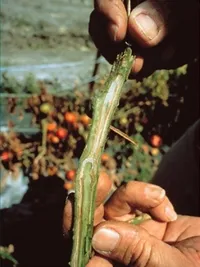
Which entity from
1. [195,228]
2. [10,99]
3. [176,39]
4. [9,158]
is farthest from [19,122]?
[195,228]

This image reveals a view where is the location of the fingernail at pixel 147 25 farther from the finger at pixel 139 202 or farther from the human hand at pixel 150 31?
the finger at pixel 139 202

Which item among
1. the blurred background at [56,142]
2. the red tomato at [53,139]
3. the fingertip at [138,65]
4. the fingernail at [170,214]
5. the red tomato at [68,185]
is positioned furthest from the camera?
the red tomato at [53,139]

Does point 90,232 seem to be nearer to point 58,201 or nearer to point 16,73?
point 58,201

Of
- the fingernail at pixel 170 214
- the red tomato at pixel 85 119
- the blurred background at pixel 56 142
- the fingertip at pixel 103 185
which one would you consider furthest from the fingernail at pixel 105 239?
the red tomato at pixel 85 119

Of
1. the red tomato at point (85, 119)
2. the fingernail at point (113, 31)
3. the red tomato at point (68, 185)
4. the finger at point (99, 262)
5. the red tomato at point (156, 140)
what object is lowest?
the red tomato at point (68, 185)

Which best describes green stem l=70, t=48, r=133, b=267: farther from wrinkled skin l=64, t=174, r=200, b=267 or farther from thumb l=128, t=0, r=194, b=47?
thumb l=128, t=0, r=194, b=47

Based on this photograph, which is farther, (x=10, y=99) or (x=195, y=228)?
(x=10, y=99)

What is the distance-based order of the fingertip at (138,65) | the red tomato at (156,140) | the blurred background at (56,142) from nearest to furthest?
1. the fingertip at (138,65)
2. the blurred background at (56,142)
3. the red tomato at (156,140)

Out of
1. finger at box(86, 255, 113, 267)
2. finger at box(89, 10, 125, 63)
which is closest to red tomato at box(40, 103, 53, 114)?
finger at box(89, 10, 125, 63)
